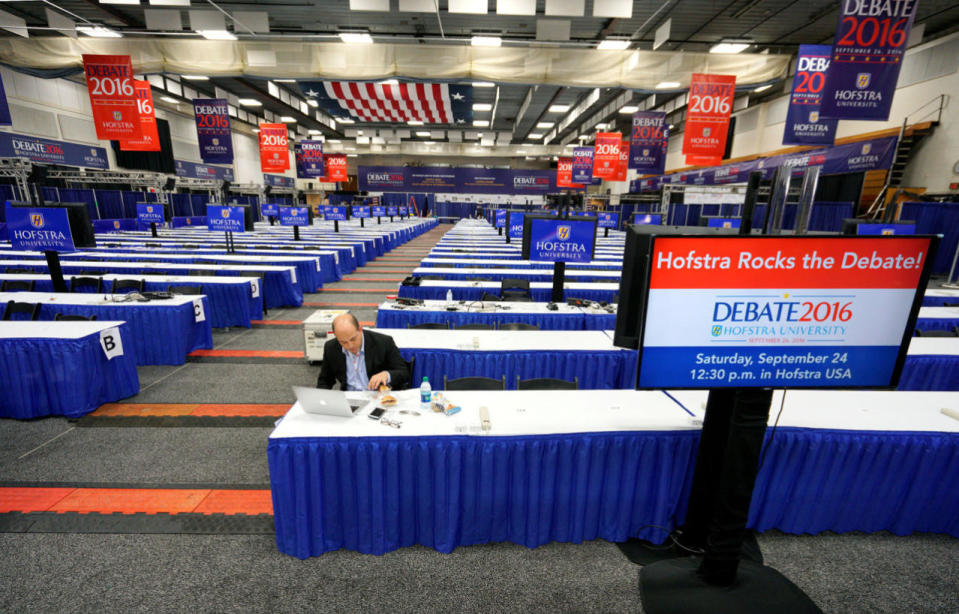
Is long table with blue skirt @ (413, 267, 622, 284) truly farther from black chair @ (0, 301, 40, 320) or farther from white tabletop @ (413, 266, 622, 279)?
black chair @ (0, 301, 40, 320)

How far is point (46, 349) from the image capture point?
4.47 metres

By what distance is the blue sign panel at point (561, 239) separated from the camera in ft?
20.6

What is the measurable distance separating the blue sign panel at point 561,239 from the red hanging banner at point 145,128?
9594mm

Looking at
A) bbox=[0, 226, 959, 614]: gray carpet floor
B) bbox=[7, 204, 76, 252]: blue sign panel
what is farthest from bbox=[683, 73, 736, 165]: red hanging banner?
bbox=[7, 204, 76, 252]: blue sign panel

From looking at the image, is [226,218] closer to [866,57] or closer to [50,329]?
[50,329]

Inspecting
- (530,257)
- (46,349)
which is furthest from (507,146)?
(46,349)

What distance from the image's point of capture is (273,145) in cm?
1504

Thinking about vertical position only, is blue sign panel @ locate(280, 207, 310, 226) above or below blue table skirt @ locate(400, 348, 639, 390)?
above

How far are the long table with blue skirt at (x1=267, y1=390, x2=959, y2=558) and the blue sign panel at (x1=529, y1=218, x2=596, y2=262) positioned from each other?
11.3 feet

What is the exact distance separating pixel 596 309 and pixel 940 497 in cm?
412

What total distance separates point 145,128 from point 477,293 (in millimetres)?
9754

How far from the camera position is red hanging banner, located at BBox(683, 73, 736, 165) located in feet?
30.4

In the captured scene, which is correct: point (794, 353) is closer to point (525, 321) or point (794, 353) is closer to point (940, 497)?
point (940, 497)

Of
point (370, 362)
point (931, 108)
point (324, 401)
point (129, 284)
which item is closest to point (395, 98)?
point (129, 284)
